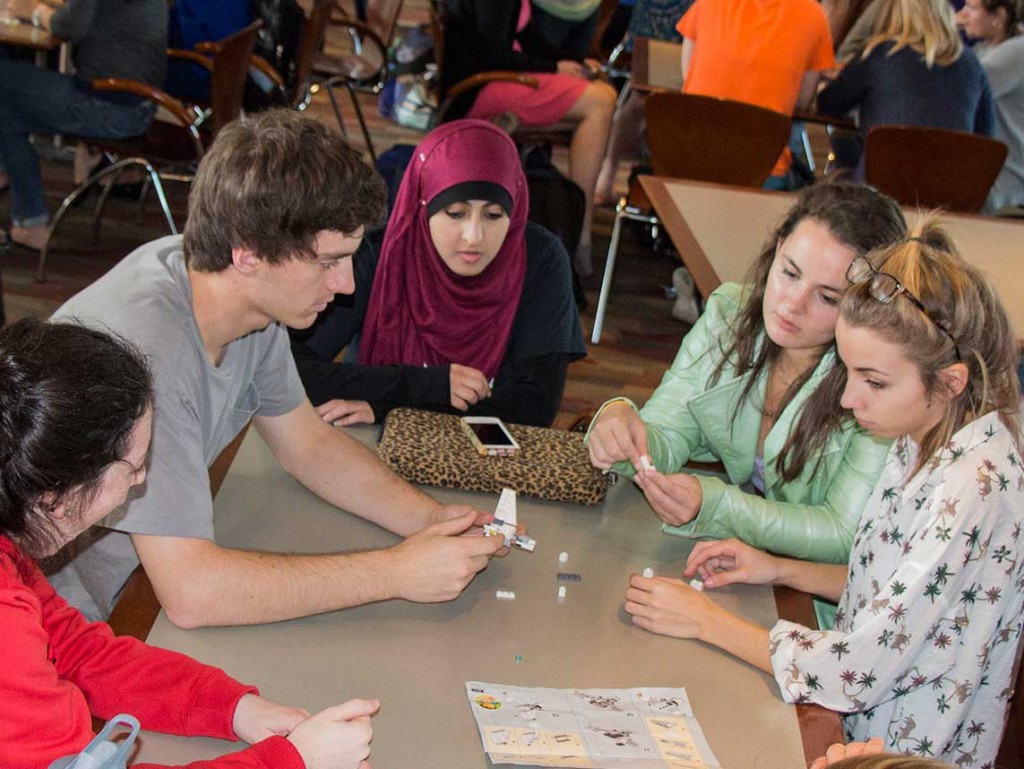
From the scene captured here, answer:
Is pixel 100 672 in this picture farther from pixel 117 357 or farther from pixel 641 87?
pixel 641 87

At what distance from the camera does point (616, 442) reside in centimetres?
200

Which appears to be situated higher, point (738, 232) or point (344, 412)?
point (738, 232)

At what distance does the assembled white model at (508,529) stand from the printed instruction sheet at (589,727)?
36cm

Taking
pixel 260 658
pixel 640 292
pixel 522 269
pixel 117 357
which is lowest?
pixel 640 292

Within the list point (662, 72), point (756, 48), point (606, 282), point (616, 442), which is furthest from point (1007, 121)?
point (616, 442)

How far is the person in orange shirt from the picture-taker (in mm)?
4551

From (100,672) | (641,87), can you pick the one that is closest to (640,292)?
(641,87)

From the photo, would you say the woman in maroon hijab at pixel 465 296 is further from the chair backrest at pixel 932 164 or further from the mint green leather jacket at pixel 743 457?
the chair backrest at pixel 932 164

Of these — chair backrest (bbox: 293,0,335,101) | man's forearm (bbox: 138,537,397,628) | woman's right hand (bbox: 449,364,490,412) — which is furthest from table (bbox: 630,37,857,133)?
man's forearm (bbox: 138,537,397,628)

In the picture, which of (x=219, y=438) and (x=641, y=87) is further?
(x=641, y=87)

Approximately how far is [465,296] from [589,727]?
4.60ft

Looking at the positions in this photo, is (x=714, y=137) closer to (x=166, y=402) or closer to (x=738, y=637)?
(x=738, y=637)

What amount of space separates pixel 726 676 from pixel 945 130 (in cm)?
312

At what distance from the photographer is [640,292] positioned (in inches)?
216
